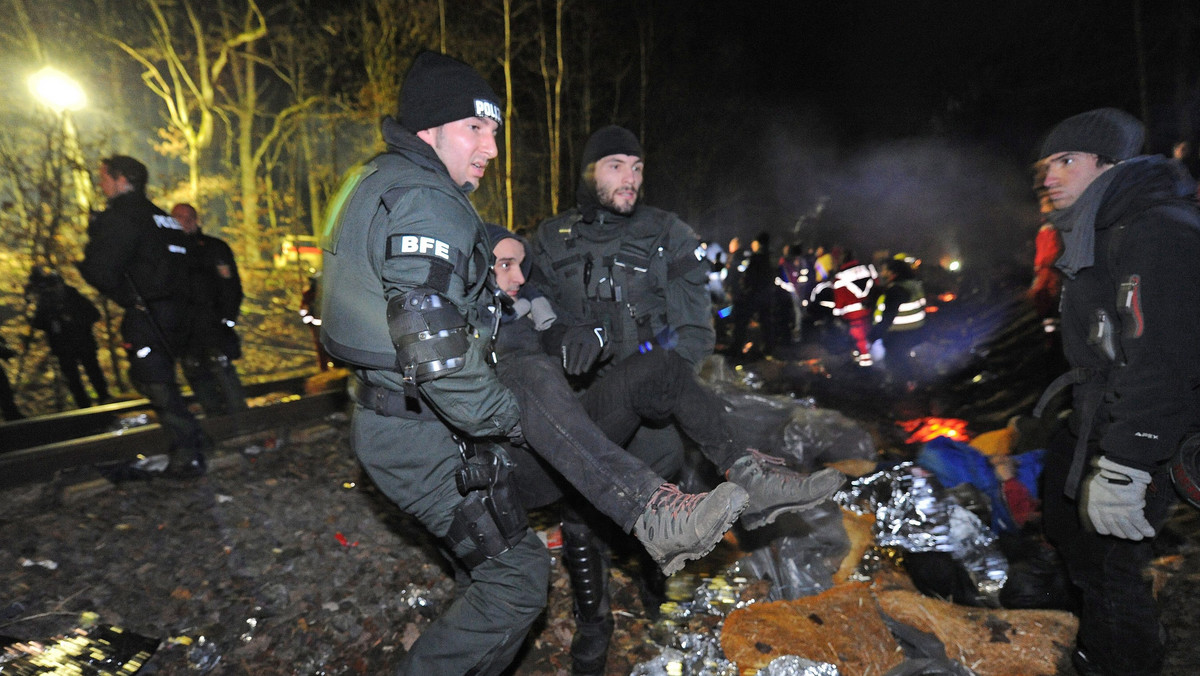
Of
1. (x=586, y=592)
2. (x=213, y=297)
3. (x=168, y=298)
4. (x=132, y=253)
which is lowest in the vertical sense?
(x=586, y=592)

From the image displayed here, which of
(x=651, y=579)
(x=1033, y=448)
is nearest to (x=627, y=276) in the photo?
(x=651, y=579)

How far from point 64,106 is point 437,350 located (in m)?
9.65

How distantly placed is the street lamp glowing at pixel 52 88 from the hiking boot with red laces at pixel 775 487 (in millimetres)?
10108

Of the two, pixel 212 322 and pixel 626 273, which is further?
pixel 212 322

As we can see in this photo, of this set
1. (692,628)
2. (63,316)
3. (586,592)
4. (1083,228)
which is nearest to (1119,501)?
(1083,228)

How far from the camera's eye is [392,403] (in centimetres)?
210

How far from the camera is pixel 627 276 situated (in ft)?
11.2

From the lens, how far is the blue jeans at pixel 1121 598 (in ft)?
7.52

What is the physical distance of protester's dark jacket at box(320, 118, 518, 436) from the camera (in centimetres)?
194

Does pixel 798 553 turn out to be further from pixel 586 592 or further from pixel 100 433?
pixel 100 433

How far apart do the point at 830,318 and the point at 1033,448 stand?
235 inches

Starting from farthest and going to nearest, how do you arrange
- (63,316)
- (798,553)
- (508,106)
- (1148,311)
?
(508,106) < (63,316) < (798,553) < (1148,311)

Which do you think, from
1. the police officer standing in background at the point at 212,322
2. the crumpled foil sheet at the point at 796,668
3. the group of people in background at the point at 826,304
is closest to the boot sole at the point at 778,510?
the crumpled foil sheet at the point at 796,668

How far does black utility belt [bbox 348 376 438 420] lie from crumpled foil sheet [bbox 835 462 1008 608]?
9.65 ft
